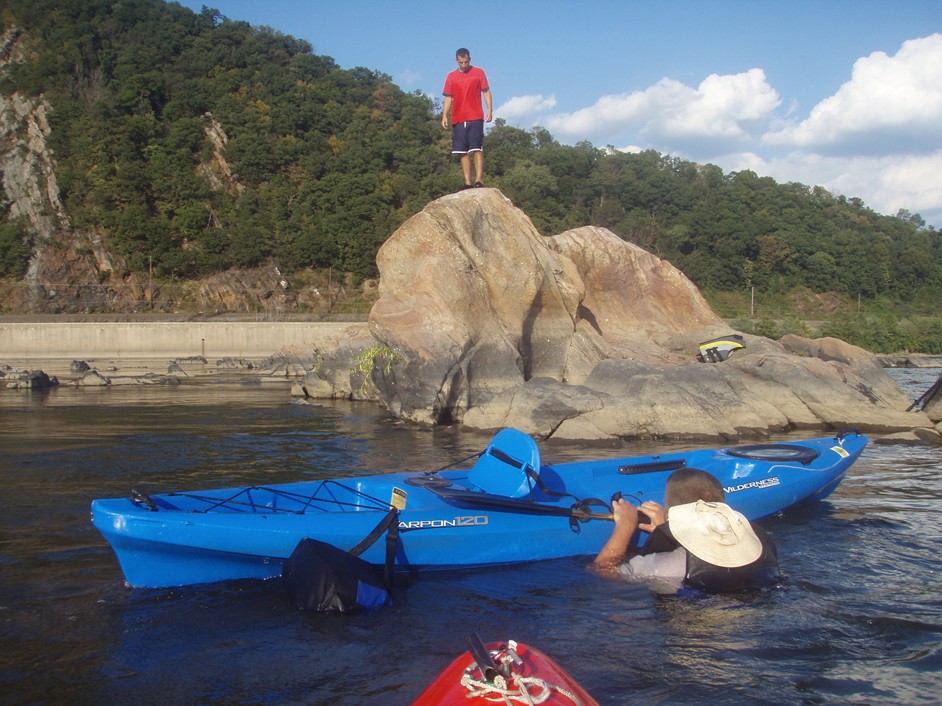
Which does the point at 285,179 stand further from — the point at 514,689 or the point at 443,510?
the point at 514,689

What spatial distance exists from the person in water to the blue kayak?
2.18ft

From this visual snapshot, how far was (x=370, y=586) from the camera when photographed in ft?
16.0

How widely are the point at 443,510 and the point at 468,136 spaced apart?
23.9ft

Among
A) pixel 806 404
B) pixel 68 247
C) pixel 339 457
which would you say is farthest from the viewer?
pixel 68 247

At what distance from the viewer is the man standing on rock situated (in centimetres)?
1116

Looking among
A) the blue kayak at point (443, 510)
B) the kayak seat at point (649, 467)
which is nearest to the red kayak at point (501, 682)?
the blue kayak at point (443, 510)

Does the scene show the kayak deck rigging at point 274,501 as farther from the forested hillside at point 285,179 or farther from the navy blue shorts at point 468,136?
the forested hillside at point 285,179

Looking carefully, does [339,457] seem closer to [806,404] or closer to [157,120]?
[806,404]

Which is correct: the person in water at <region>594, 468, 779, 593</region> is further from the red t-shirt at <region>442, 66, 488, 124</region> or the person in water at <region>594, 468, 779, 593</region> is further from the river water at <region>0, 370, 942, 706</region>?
the red t-shirt at <region>442, 66, 488, 124</region>

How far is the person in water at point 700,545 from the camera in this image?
180 inches

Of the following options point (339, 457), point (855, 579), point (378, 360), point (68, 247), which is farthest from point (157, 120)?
point (855, 579)

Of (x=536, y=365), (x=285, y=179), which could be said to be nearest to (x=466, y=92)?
(x=536, y=365)

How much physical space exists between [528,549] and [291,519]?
172 cm

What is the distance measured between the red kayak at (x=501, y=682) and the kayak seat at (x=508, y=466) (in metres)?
2.99
